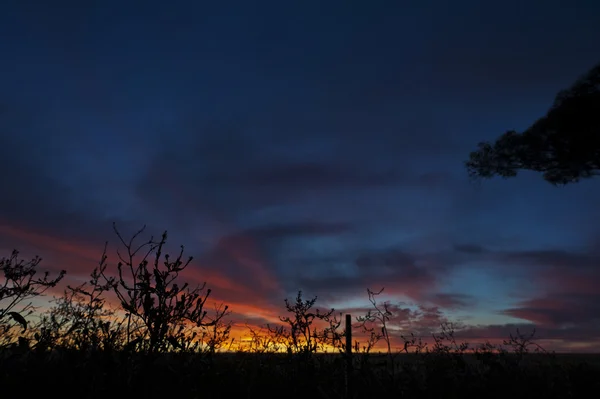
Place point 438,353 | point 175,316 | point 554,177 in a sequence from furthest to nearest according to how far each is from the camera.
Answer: point 554,177 → point 438,353 → point 175,316

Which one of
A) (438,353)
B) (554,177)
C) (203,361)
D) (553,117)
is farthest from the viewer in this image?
(554,177)

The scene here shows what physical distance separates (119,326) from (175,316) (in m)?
1.30

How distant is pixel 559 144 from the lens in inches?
887

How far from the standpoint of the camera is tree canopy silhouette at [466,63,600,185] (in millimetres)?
20542

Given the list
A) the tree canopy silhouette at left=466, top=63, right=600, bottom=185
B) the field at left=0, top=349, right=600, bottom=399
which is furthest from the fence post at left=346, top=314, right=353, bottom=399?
the tree canopy silhouette at left=466, top=63, right=600, bottom=185

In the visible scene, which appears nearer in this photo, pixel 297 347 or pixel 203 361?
pixel 203 361

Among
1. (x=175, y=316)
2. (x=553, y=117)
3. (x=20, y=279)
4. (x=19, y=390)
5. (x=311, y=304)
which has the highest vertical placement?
(x=553, y=117)

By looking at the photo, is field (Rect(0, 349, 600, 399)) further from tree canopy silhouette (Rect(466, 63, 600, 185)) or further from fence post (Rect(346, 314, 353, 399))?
tree canopy silhouette (Rect(466, 63, 600, 185))

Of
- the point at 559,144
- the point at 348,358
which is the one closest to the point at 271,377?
the point at 348,358

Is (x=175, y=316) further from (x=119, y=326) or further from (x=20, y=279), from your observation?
(x=20, y=279)

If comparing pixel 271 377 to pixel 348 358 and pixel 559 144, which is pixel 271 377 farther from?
pixel 559 144

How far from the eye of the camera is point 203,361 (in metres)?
7.91

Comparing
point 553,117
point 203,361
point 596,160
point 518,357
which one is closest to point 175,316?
point 203,361

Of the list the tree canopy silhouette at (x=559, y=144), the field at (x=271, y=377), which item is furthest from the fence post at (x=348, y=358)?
the tree canopy silhouette at (x=559, y=144)
